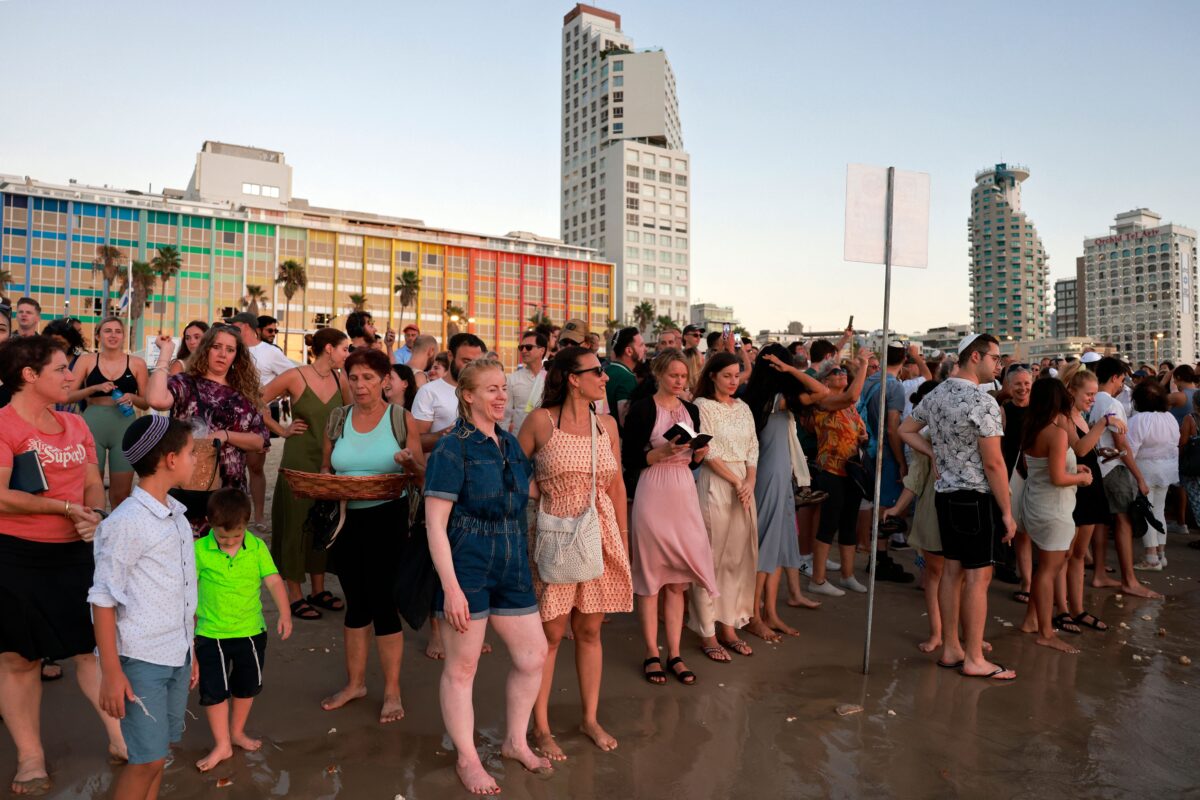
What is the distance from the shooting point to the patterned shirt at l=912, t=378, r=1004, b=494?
484 cm

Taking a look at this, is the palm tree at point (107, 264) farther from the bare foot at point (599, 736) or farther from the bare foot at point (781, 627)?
the bare foot at point (599, 736)

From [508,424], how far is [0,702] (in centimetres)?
401

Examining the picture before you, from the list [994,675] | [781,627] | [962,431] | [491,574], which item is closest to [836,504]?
[781,627]

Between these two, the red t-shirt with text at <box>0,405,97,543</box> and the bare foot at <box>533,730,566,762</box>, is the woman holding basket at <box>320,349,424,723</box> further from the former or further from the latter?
the red t-shirt with text at <box>0,405,97,543</box>

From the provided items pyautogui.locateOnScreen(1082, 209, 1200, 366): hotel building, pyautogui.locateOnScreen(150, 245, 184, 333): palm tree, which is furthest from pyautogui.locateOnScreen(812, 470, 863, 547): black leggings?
pyautogui.locateOnScreen(1082, 209, 1200, 366): hotel building

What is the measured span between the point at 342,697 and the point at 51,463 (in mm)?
1919

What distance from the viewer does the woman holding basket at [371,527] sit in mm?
4039

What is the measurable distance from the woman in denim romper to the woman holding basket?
0.81 m

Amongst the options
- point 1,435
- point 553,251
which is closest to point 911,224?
point 1,435

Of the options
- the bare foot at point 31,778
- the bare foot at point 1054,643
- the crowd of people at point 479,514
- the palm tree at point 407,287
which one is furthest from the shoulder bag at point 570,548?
the palm tree at point 407,287

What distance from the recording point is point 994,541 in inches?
199

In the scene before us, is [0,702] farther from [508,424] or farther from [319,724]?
[508,424]

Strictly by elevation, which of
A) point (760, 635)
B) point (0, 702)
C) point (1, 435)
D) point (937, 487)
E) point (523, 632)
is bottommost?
point (760, 635)

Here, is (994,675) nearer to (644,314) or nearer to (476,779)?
(476,779)
